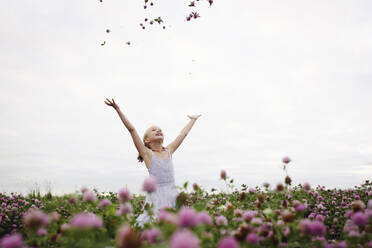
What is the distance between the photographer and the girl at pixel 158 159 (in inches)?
234

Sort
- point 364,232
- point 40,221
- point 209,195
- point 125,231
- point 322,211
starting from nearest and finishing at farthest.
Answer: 1. point 125,231
2. point 40,221
3. point 364,232
4. point 322,211
5. point 209,195

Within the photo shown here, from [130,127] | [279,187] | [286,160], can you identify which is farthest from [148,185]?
[130,127]

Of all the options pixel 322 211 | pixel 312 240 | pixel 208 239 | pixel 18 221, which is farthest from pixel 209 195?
pixel 208 239

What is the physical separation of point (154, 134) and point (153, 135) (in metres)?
0.03

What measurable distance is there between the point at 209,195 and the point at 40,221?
8441mm

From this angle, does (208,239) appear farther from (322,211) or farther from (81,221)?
(322,211)

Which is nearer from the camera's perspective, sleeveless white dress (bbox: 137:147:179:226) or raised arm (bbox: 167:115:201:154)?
sleeveless white dress (bbox: 137:147:179:226)

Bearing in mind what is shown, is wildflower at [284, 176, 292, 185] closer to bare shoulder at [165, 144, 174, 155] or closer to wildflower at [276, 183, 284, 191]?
wildflower at [276, 183, 284, 191]

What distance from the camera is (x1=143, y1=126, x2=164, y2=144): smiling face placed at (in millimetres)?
6414

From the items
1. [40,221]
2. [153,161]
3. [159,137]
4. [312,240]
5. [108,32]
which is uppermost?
[108,32]

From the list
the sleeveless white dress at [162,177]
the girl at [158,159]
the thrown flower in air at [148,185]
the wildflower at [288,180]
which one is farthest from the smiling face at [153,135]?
the thrown flower in air at [148,185]

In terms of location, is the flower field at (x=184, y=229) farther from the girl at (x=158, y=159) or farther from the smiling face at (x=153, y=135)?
the smiling face at (x=153, y=135)

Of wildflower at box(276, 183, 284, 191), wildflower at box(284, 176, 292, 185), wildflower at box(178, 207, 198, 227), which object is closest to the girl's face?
wildflower at box(284, 176, 292, 185)

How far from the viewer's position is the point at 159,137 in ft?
21.0
